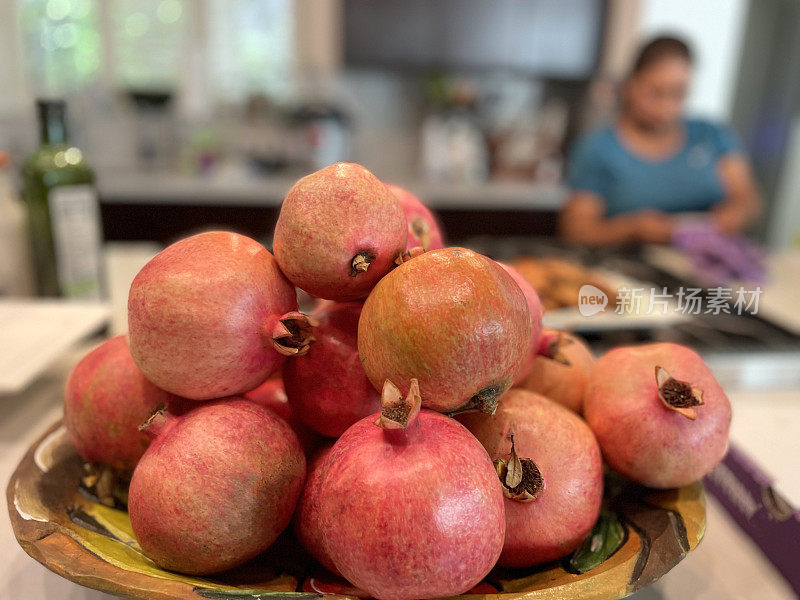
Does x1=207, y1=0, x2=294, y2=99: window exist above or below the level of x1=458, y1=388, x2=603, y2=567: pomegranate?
above

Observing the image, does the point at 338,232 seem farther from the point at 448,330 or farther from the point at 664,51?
the point at 664,51

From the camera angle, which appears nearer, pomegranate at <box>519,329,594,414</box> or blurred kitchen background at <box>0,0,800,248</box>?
pomegranate at <box>519,329,594,414</box>

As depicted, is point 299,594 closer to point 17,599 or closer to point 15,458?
point 17,599

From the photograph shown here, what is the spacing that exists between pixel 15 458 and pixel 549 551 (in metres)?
0.64

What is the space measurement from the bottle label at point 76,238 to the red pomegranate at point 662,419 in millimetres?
989

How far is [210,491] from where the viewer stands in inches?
16.2

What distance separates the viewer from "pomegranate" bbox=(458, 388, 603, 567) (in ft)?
1.43

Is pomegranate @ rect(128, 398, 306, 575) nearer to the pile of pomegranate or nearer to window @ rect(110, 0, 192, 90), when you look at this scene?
the pile of pomegranate

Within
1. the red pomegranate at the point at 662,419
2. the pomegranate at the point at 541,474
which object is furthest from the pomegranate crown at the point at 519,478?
the red pomegranate at the point at 662,419

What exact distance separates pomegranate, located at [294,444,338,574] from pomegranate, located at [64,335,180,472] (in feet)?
0.43

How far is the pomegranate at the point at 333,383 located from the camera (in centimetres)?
47

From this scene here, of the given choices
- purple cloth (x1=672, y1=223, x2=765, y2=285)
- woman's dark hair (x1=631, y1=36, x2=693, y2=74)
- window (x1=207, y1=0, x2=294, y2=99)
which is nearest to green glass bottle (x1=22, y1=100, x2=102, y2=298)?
purple cloth (x1=672, y1=223, x2=765, y2=285)

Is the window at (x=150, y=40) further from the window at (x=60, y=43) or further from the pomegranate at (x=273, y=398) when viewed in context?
the pomegranate at (x=273, y=398)

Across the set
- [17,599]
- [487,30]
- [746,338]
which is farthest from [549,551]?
[487,30]
